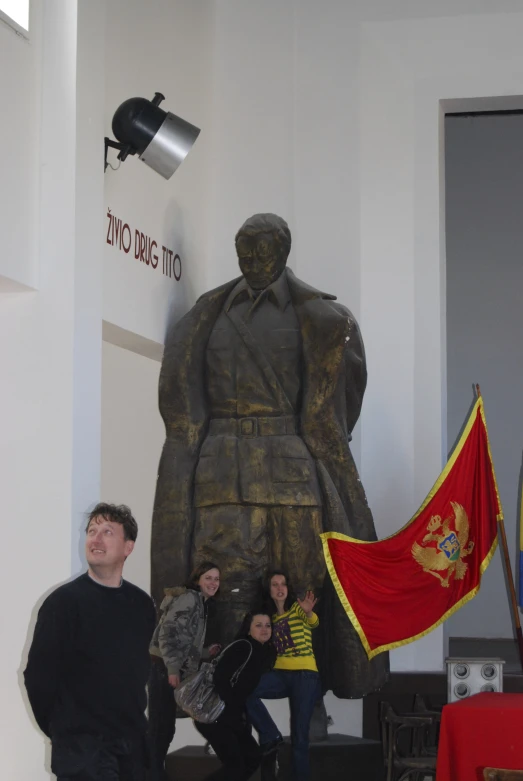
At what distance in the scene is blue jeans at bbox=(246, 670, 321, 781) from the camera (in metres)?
5.86

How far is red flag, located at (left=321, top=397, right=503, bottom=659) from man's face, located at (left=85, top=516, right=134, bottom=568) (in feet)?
6.84

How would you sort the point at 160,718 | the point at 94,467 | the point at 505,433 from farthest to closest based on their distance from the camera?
the point at 505,433 < the point at 160,718 < the point at 94,467

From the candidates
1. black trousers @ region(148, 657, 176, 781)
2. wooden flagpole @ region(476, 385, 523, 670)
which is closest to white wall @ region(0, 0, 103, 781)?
black trousers @ region(148, 657, 176, 781)

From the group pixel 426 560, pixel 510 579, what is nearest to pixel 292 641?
pixel 426 560

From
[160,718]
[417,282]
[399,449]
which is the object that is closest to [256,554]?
[160,718]

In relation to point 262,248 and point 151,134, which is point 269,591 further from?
point 151,134

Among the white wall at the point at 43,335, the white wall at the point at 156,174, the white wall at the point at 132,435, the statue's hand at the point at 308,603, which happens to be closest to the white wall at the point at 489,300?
the white wall at the point at 132,435

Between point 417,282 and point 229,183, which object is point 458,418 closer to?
point 417,282

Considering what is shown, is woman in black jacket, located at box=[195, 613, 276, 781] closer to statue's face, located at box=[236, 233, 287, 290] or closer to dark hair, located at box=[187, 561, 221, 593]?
dark hair, located at box=[187, 561, 221, 593]

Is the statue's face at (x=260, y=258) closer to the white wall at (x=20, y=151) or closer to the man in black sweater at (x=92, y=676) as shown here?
the white wall at (x=20, y=151)

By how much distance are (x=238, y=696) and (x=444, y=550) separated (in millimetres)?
1334

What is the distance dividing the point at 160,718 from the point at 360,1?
4.41 meters

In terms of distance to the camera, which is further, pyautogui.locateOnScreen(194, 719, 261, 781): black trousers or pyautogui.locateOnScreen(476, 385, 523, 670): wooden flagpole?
pyautogui.locateOnScreen(476, 385, 523, 670): wooden flagpole

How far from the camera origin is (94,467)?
5.52 m
